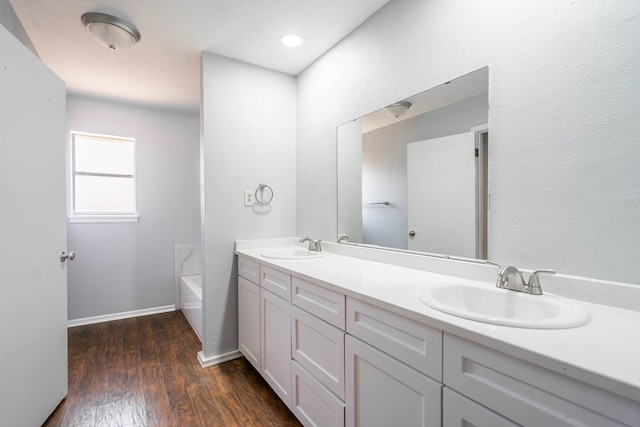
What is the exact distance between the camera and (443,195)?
1495mm

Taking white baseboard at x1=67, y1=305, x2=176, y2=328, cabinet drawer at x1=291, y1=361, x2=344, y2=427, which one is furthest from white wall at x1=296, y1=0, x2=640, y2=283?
white baseboard at x1=67, y1=305, x2=176, y2=328

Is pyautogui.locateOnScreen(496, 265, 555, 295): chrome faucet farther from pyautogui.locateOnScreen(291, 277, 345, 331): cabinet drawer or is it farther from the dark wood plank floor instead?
the dark wood plank floor

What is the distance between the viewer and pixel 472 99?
1325 millimetres

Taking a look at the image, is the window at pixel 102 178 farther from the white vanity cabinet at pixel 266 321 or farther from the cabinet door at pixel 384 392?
the cabinet door at pixel 384 392

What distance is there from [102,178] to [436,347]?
364 centimetres

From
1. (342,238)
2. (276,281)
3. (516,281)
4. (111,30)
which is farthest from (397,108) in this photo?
(111,30)

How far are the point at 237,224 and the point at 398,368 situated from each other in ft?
5.51

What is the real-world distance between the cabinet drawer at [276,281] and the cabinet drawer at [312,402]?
359 mm

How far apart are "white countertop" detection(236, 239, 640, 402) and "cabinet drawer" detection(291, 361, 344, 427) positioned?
485 millimetres

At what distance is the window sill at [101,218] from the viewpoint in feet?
9.84

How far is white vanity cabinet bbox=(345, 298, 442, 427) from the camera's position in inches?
34.3

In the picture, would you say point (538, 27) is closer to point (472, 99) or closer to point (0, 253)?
point (472, 99)

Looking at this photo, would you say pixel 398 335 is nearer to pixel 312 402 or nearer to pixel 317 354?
pixel 317 354

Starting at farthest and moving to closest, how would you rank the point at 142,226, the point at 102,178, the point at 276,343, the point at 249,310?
1. the point at 142,226
2. the point at 102,178
3. the point at 249,310
4. the point at 276,343
